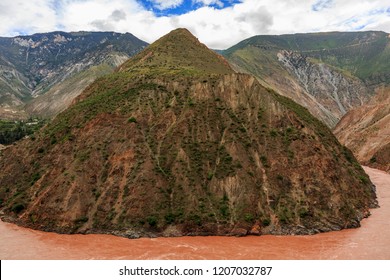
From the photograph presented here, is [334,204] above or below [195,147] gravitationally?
below

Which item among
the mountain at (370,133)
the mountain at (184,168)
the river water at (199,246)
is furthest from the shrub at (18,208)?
the mountain at (370,133)

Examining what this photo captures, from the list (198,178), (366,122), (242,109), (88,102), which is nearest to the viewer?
(198,178)

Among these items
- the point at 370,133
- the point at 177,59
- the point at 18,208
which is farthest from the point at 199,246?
the point at 370,133

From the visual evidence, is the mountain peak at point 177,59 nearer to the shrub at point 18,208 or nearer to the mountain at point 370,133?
the shrub at point 18,208

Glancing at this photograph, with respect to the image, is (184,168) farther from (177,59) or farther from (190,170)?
(177,59)

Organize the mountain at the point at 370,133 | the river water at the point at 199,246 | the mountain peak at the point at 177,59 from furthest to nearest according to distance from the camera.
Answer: the mountain at the point at 370,133 < the mountain peak at the point at 177,59 < the river water at the point at 199,246

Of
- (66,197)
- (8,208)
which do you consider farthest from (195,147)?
(8,208)

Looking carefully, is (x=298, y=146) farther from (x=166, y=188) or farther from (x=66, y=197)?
(x=66, y=197)
